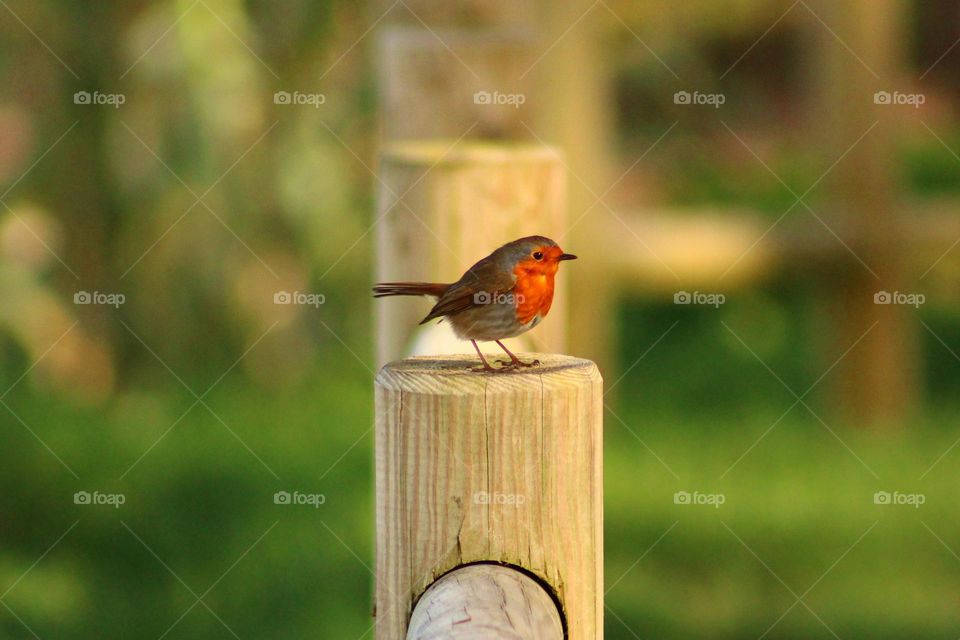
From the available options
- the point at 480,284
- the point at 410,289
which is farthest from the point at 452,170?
the point at 480,284

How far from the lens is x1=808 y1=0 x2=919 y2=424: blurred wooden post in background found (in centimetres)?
616

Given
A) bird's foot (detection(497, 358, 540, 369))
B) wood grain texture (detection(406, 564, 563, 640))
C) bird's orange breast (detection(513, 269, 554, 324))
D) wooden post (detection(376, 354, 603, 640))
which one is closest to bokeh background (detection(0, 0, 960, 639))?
bird's orange breast (detection(513, 269, 554, 324))

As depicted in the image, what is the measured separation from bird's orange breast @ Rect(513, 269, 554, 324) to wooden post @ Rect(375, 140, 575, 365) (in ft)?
1.10

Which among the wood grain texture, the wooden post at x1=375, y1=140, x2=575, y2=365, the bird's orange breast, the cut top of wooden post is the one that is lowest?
the wood grain texture

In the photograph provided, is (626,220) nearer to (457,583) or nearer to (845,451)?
(845,451)

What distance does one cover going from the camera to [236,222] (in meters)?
5.71

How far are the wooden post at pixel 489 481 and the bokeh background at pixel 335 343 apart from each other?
1.49m

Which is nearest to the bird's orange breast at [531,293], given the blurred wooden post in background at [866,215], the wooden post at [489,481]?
the wooden post at [489,481]

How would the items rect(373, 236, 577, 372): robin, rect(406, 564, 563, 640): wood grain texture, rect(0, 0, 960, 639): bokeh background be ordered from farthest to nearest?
rect(0, 0, 960, 639): bokeh background < rect(373, 236, 577, 372): robin < rect(406, 564, 563, 640): wood grain texture

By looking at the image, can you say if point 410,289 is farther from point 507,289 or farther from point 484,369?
point 484,369

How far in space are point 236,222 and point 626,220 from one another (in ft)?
8.61

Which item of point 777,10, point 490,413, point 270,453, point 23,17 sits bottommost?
point 270,453

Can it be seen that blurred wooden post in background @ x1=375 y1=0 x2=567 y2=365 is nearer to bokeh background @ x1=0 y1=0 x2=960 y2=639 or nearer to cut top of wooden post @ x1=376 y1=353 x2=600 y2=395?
bokeh background @ x1=0 y1=0 x2=960 y2=639

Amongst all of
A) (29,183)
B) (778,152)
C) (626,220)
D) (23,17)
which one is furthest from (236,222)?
(778,152)
